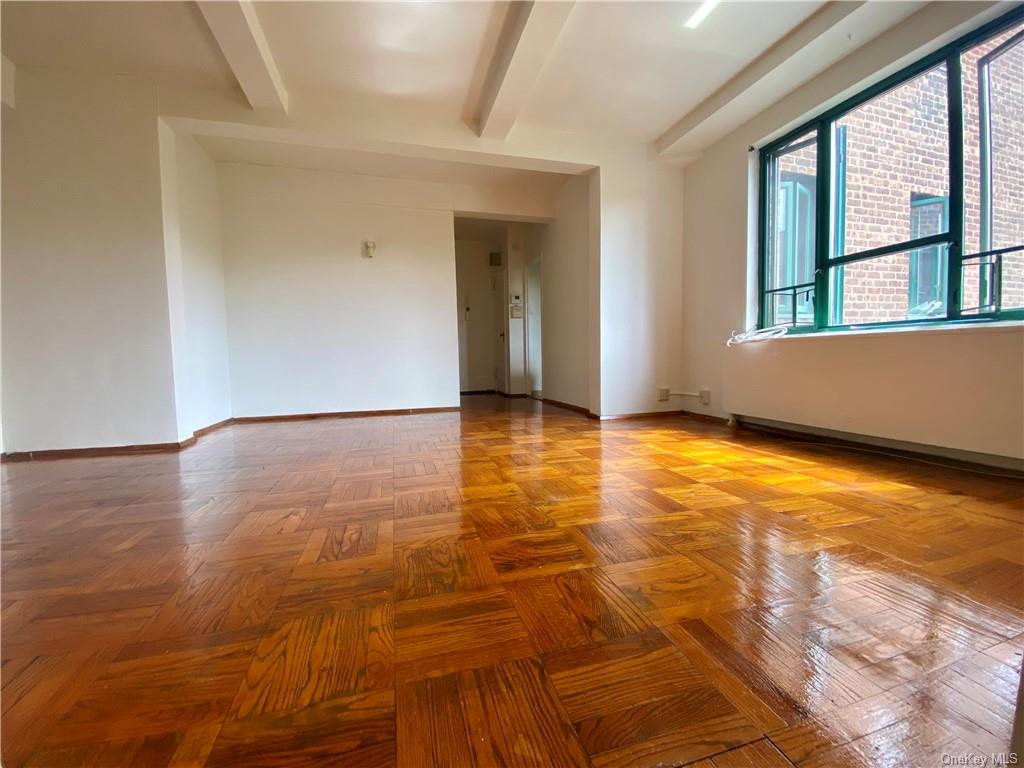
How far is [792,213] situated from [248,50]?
11.6 ft

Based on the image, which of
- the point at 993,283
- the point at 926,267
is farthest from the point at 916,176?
the point at 993,283

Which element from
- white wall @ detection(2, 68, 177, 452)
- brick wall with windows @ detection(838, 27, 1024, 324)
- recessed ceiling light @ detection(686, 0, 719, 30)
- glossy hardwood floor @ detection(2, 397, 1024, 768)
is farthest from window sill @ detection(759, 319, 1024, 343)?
white wall @ detection(2, 68, 177, 452)

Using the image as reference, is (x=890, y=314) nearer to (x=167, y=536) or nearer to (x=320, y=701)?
(x=320, y=701)

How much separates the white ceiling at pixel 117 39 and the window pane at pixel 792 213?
3.69 m

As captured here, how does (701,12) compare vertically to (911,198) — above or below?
above

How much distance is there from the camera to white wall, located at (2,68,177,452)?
2457mm

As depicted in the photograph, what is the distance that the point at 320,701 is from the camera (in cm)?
67

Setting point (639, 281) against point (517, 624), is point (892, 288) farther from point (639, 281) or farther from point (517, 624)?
point (517, 624)

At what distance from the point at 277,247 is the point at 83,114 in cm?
149

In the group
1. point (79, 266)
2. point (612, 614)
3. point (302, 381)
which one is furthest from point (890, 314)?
point (79, 266)

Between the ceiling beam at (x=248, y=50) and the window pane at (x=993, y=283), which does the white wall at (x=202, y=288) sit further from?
the window pane at (x=993, y=283)

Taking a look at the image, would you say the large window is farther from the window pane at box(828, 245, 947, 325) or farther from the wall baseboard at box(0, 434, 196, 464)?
the wall baseboard at box(0, 434, 196, 464)

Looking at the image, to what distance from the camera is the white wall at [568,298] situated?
3990 mm

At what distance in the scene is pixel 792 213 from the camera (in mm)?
2939
